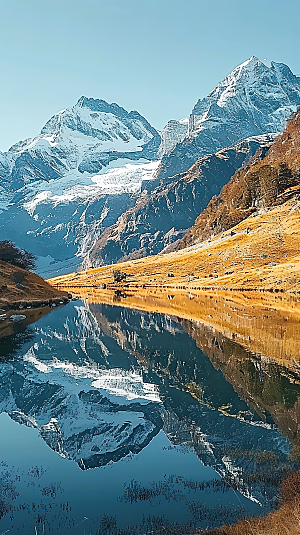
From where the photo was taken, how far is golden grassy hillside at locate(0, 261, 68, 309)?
107 meters

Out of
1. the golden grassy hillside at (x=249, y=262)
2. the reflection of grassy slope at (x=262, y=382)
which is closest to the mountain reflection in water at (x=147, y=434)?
the reflection of grassy slope at (x=262, y=382)

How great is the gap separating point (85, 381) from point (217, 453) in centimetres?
2187

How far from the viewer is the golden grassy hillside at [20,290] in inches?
4202

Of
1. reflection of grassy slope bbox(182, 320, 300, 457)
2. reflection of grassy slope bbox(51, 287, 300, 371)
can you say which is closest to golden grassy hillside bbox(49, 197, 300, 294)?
reflection of grassy slope bbox(51, 287, 300, 371)

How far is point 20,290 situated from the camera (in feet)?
378

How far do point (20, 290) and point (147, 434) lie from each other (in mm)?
95341

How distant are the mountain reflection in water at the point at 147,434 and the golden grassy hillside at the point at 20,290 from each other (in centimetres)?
4965

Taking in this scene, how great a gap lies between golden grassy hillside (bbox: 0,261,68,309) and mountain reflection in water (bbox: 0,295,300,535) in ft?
163

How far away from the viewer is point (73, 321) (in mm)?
90500

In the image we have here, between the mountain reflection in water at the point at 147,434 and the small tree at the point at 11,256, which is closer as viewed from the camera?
the mountain reflection in water at the point at 147,434

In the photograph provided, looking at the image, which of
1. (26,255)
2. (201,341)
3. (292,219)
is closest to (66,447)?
(201,341)

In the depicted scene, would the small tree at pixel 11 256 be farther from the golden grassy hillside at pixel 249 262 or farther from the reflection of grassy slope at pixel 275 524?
the reflection of grassy slope at pixel 275 524

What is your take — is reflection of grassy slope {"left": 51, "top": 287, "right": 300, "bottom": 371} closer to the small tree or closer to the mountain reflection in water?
the mountain reflection in water

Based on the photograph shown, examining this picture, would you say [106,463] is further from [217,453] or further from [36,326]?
Result: [36,326]
